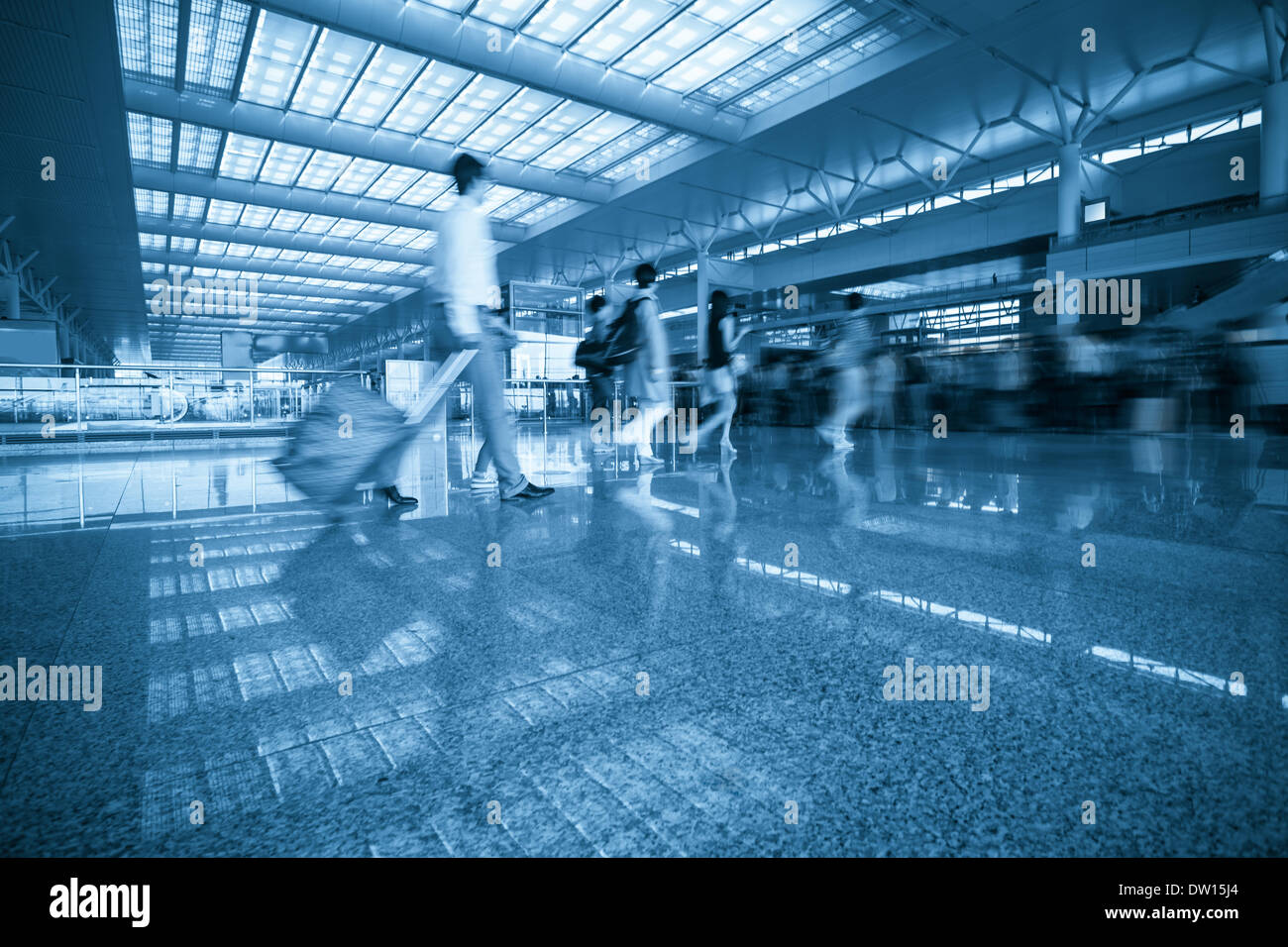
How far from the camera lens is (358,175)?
19141 millimetres

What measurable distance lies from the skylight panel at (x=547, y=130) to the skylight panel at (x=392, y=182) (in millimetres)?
2708

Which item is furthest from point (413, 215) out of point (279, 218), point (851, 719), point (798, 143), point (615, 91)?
point (851, 719)

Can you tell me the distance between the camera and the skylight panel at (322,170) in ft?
58.1

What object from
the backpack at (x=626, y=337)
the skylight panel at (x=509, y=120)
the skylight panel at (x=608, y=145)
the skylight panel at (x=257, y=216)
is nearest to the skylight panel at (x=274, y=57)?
the skylight panel at (x=509, y=120)

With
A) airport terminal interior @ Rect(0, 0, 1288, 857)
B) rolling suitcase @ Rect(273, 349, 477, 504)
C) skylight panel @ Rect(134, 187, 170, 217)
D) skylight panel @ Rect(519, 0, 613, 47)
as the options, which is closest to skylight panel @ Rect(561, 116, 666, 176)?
airport terminal interior @ Rect(0, 0, 1288, 857)

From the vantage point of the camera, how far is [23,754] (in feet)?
4.27

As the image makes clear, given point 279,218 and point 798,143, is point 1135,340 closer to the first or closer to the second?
point 798,143

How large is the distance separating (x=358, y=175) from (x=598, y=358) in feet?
53.7

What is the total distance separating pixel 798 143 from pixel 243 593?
19.0 metres

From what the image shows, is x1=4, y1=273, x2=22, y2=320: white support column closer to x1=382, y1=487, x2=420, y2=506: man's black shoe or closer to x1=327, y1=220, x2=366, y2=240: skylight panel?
x1=327, y1=220, x2=366, y2=240: skylight panel

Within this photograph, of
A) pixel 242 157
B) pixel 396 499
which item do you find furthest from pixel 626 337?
pixel 242 157

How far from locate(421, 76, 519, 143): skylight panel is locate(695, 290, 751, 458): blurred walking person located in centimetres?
927

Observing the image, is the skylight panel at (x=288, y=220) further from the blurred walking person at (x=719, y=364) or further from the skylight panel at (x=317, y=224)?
the blurred walking person at (x=719, y=364)

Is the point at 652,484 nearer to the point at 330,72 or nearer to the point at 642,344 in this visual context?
the point at 642,344
